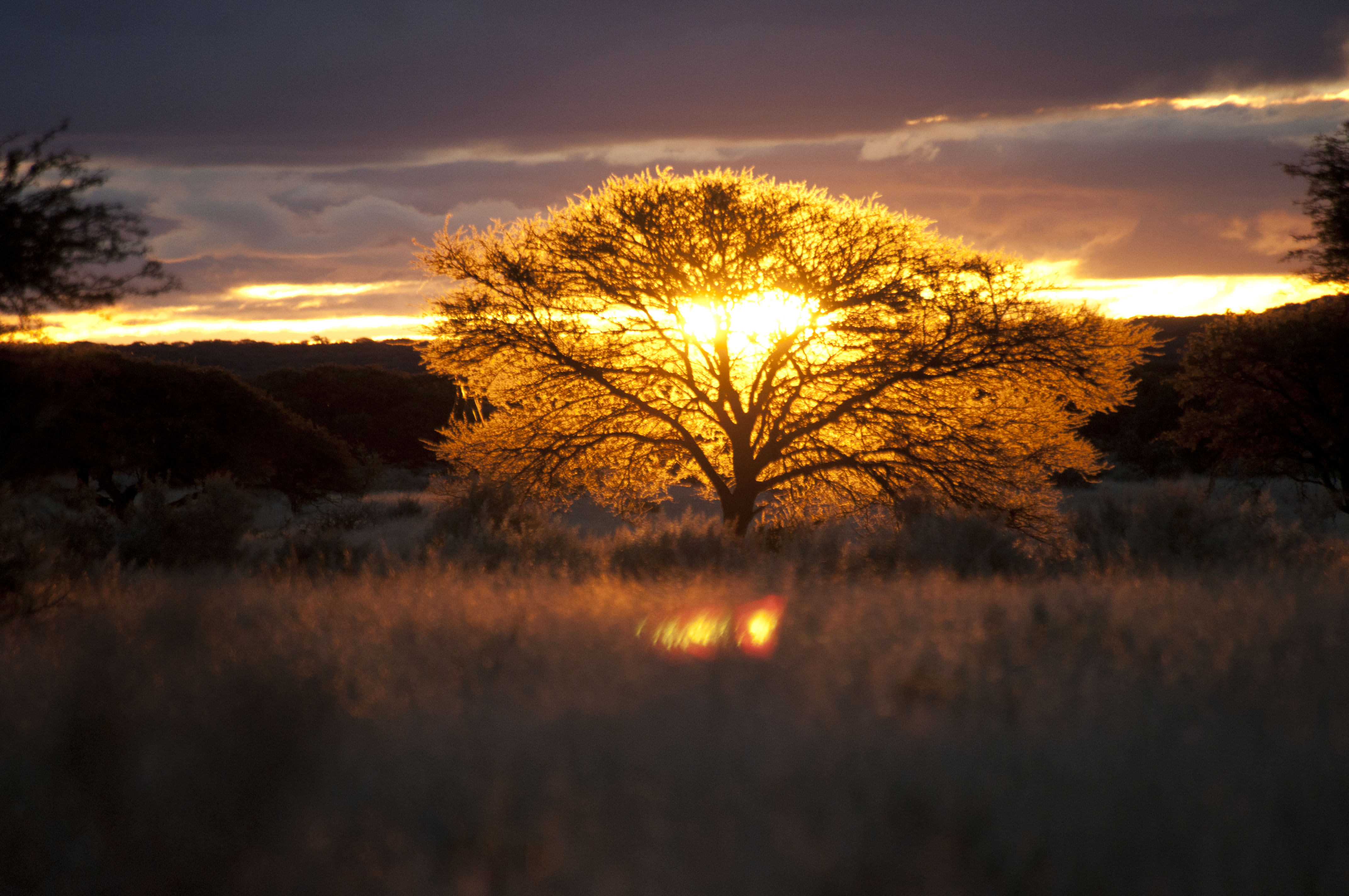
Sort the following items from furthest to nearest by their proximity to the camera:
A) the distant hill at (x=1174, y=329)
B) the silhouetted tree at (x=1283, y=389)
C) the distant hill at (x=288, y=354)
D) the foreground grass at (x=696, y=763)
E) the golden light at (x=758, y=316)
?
1. the distant hill at (x=288, y=354)
2. the distant hill at (x=1174, y=329)
3. the silhouetted tree at (x=1283, y=389)
4. the golden light at (x=758, y=316)
5. the foreground grass at (x=696, y=763)

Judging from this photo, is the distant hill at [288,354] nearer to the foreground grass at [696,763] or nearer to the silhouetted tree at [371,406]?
the silhouetted tree at [371,406]

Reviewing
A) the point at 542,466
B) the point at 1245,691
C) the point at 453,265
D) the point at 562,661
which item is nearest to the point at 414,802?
the point at 562,661

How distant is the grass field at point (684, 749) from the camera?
3.50 m

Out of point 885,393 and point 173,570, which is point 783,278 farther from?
point 173,570

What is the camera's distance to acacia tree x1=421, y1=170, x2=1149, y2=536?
14758 millimetres

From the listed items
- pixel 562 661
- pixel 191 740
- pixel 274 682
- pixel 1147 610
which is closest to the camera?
pixel 191 740

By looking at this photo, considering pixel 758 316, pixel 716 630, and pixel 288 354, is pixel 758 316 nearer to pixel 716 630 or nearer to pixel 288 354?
pixel 716 630

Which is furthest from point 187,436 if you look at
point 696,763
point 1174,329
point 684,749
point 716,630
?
point 1174,329

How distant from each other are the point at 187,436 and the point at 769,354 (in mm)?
11444

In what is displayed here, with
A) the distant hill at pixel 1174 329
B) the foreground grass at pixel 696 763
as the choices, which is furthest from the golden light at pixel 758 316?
the distant hill at pixel 1174 329

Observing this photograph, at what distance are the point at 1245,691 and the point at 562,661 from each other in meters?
4.12

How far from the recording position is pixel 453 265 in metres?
16.4

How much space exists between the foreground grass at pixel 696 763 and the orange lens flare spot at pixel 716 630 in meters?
0.22

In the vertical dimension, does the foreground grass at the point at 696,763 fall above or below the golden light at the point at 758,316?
below
